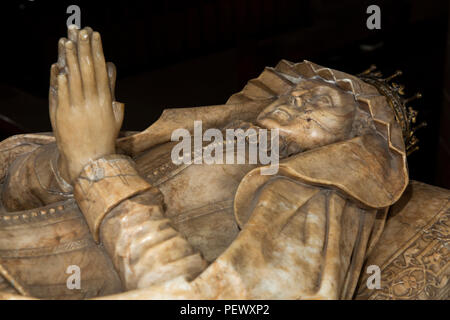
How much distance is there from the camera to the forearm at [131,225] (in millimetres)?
1979

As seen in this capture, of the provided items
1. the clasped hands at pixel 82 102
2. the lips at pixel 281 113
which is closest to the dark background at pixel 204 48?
the lips at pixel 281 113

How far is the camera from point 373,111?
8.20 feet

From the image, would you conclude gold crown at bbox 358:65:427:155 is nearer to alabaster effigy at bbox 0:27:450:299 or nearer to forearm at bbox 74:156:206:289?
alabaster effigy at bbox 0:27:450:299

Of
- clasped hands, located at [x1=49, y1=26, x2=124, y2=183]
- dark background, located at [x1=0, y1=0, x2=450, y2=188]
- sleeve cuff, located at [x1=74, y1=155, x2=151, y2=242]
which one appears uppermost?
clasped hands, located at [x1=49, y1=26, x2=124, y2=183]

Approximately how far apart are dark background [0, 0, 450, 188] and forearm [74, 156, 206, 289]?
2.45 metres

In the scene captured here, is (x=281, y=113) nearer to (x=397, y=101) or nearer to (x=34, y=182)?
(x=397, y=101)

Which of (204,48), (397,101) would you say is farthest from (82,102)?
(204,48)

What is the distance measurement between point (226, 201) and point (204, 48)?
2.99 m

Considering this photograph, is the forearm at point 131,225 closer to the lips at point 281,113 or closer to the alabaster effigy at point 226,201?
the alabaster effigy at point 226,201

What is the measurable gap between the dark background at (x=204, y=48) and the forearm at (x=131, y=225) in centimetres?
245

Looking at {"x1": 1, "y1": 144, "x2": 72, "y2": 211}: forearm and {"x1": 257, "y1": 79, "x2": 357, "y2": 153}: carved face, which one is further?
{"x1": 257, "y1": 79, "x2": 357, "y2": 153}: carved face

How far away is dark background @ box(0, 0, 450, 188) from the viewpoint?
15.6ft

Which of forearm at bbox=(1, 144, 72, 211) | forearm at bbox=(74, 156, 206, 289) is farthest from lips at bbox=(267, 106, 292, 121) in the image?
forearm at bbox=(1, 144, 72, 211)

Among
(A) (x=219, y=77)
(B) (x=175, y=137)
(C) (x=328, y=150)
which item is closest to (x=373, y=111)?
(C) (x=328, y=150)
